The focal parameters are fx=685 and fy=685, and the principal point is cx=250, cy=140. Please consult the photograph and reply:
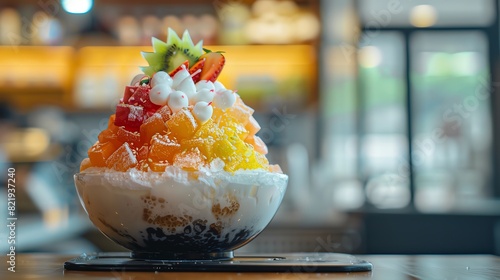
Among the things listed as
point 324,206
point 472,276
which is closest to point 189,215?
point 472,276

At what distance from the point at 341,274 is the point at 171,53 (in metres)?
0.43

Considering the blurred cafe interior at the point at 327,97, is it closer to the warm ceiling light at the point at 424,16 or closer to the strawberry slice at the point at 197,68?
the warm ceiling light at the point at 424,16

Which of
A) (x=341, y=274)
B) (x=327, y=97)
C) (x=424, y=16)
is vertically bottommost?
(x=341, y=274)

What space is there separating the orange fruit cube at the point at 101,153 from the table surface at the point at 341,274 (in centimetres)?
15

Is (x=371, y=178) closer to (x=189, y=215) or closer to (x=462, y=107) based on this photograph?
(x=462, y=107)

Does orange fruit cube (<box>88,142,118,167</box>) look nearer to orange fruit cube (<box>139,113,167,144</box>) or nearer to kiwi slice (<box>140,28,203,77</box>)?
orange fruit cube (<box>139,113,167,144</box>)

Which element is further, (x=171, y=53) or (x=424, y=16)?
(x=424, y=16)

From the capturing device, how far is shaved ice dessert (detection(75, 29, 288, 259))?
90cm

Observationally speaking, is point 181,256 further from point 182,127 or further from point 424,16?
point 424,16

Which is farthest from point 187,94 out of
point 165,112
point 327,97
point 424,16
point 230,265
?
point 424,16

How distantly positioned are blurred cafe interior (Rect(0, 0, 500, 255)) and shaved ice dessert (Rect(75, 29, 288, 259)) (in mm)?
2812

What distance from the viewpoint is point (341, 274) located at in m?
0.87

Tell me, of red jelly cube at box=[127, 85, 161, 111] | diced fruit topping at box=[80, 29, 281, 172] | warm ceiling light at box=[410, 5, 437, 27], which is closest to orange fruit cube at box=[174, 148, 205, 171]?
diced fruit topping at box=[80, 29, 281, 172]

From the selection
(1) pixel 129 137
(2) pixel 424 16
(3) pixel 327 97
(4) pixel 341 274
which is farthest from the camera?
(2) pixel 424 16
